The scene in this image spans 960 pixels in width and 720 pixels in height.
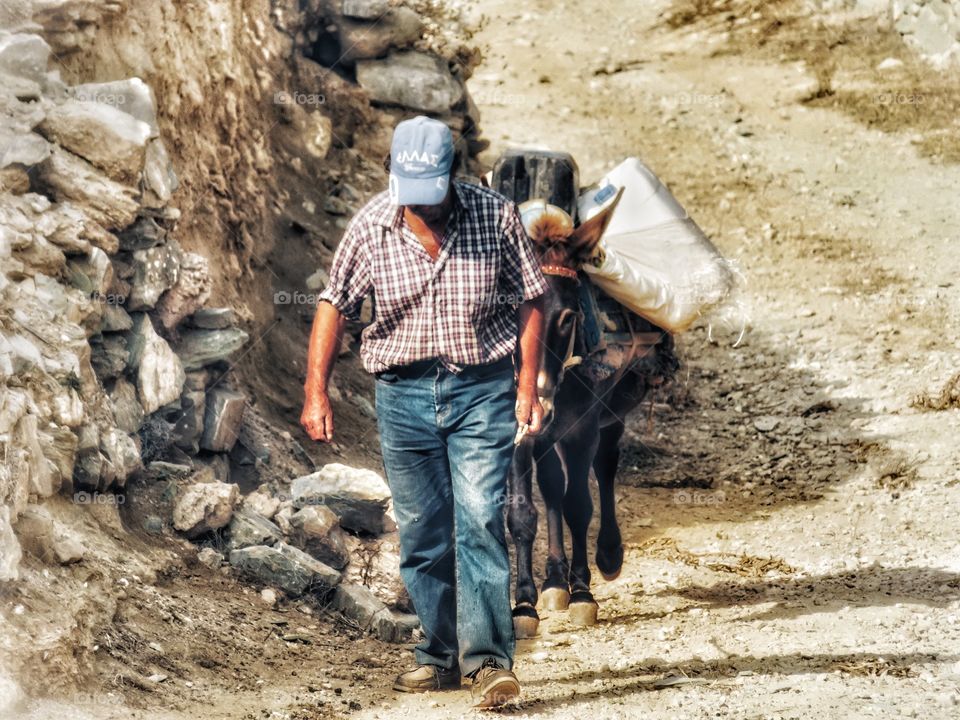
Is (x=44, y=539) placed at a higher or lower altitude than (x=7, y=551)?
Answer: lower

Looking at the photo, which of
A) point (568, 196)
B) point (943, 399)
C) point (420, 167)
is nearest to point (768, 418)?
point (943, 399)

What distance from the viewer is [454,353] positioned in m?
5.47

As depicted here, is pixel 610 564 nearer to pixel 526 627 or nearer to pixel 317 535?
pixel 526 627

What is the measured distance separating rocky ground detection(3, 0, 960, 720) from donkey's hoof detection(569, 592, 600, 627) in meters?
0.09

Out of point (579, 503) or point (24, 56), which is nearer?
point (24, 56)

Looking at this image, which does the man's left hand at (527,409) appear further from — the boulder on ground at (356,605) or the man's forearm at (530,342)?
the boulder on ground at (356,605)

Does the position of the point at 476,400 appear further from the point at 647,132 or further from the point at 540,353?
the point at 647,132

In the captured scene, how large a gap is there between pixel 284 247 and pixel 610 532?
377 cm

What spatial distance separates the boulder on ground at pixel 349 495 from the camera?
7945mm

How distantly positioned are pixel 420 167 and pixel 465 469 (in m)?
1.14

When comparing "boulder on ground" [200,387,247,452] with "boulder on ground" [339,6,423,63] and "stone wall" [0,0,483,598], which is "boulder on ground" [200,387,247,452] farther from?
"boulder on ground" [339,6,423,63]

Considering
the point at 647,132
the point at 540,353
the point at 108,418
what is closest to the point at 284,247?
the point at 108,418

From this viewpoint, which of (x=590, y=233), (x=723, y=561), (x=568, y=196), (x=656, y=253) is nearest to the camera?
(x=590, y=233)

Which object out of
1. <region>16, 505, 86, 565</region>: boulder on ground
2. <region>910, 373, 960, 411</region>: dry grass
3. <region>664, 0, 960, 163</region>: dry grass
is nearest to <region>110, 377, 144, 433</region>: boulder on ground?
<region>16, 505, 86, 565</region>: boulder on ground
